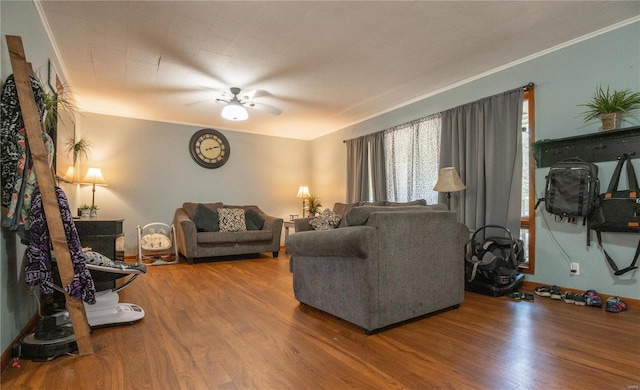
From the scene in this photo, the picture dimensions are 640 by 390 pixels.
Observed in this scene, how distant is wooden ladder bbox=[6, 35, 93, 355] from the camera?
1688 millimetres

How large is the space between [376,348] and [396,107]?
3.90m

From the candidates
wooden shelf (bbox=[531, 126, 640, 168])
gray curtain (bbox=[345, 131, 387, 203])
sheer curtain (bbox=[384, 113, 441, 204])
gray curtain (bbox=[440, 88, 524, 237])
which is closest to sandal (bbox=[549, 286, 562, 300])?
gray curtain (bbox=[440, 88, 524, 237])

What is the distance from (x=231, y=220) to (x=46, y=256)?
3.53 metres

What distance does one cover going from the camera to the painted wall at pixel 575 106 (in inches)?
105

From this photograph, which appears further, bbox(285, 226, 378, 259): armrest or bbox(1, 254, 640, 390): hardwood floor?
bbox(285, 226, 378, 259): armrest

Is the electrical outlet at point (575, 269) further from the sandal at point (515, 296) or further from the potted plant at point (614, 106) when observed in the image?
the potted plant at point (614, 106)

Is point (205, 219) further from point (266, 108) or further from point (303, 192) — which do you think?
point (303, 192)

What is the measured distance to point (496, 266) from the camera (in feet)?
9.87

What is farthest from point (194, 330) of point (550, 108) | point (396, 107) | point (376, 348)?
point (396, 107)

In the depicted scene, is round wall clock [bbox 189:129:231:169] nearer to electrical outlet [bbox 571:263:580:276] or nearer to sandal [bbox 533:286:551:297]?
sandal [bbox 533:286:551:297]

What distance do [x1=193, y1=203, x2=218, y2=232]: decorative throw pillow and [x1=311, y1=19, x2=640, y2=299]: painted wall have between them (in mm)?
4068

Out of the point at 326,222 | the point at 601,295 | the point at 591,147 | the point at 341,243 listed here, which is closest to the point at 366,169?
the point at 326,222

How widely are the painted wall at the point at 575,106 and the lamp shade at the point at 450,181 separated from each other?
2.44 feet

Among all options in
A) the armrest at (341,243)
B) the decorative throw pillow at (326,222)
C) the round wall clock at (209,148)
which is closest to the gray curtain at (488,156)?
the decorative throw pillow at (326,222)
